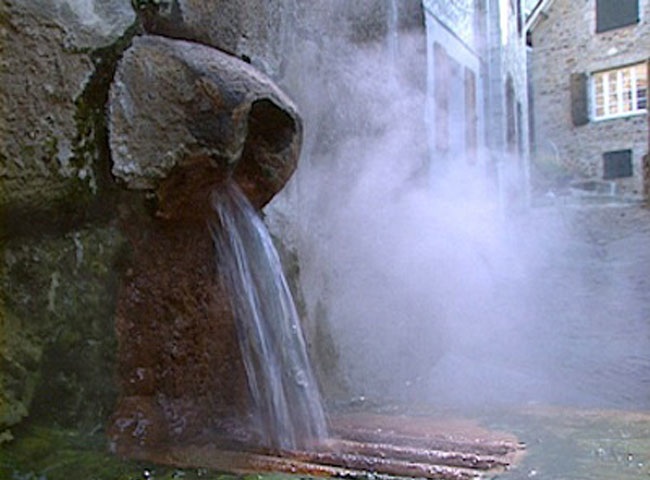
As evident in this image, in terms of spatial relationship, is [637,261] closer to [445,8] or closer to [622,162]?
[445,8]

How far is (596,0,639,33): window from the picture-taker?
15.6 meters

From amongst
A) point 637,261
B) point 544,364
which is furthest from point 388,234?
point 637,261

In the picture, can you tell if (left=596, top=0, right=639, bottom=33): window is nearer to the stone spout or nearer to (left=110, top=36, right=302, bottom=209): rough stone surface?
the stone spout

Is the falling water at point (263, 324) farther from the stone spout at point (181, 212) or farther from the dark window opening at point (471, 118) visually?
the dark window opening at point (471, 118)

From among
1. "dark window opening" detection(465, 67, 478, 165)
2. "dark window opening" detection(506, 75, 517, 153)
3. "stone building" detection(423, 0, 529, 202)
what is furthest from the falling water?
"dark window opening" detection(506, 75, 517, 153)

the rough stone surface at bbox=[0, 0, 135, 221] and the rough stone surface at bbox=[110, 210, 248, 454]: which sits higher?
the rough stone surface at bbox=[0, 0, 135, 221]

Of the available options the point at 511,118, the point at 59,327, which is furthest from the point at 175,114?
the point at 511,118

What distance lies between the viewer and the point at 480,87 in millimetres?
8992

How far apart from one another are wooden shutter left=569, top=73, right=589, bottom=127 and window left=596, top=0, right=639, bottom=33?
1098mm

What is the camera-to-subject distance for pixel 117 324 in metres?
1.91

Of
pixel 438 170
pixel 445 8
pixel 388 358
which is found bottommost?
pixel 388 358

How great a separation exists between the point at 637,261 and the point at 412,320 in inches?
226

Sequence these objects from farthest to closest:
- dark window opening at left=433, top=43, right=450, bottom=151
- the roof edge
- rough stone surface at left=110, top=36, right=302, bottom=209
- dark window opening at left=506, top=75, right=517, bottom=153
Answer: the roof edge
dark window opening at left=506, top=75, right=517, bottom=153
dark window opening at left=433, top=43, right=450, bottom=151
rough stone surface at left=110, top=36, right=302, bottom=209

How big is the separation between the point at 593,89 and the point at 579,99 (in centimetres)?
38
